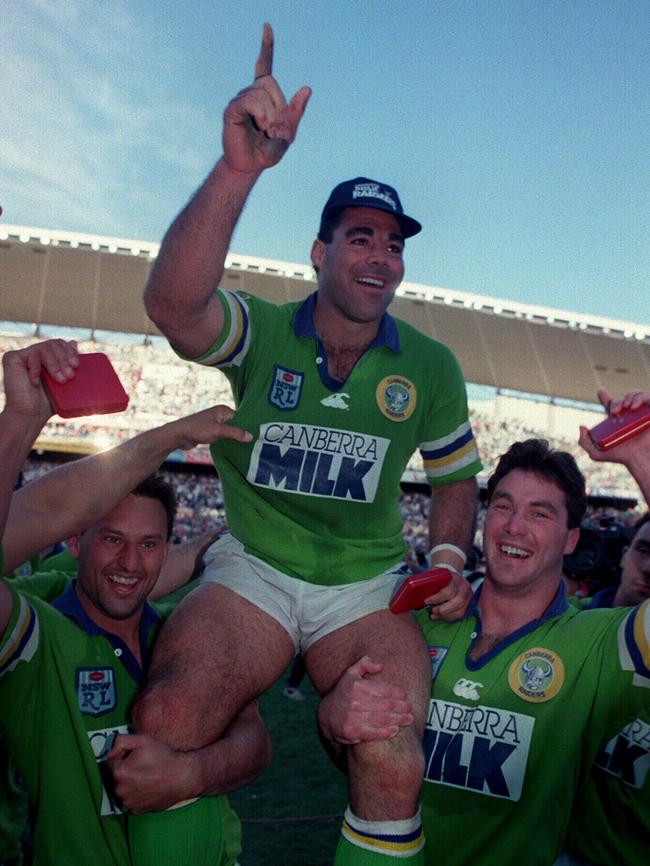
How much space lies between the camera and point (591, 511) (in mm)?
25703

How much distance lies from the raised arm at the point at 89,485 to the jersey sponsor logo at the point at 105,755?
2.31ft

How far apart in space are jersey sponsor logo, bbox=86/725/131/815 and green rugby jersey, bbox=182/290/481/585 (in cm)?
76

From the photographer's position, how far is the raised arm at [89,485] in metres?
2.22

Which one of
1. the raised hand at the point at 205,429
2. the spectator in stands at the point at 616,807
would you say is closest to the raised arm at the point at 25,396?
the raised hand at the point at 205,429

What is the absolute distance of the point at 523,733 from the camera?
101 inches

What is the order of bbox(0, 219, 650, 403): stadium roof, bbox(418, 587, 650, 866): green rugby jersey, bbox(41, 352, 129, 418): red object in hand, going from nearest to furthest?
bbox(41, 352, 129, 418): red object in hand
bbox(418, 587, 650, 866): green rugby jersey
bbox(0, 219, 650, 403): stadium roof

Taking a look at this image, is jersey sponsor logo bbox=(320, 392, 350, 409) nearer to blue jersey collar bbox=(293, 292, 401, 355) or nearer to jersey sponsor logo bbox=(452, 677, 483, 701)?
blue jersey collar bbox=(293, 292, 401, 355)

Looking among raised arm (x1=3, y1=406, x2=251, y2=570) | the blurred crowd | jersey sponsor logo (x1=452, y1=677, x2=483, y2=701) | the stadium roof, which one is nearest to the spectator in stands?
jersey sponsor logo (x1=452, y1=677, x2=483, y2=701)

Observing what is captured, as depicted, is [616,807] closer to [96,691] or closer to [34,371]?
[96,691]

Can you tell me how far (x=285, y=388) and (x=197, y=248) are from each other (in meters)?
0.66

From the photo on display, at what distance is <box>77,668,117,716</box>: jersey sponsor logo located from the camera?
2.55m

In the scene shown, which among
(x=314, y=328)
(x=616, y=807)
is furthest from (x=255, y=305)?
(x=616, y=807)

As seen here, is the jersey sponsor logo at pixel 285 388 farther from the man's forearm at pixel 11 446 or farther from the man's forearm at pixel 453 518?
the man's forearm at pixel 11 446

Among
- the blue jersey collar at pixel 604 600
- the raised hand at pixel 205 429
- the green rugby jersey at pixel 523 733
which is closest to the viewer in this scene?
the raised hand at pixel 205 429
